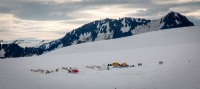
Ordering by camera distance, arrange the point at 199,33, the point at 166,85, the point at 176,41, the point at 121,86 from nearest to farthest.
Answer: the point at 166,85 < the point at 121,86 < the point at 176,41 < the point at 199,33

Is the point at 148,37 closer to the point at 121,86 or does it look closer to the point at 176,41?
the point at 176,41

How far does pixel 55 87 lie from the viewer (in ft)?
76.3

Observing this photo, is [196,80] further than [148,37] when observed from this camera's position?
No

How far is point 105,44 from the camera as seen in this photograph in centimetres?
9856

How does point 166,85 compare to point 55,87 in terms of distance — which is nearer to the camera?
point 166,85

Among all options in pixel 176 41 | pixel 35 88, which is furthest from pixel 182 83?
pixel 176 41

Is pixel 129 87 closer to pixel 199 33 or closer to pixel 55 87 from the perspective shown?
pixel 55 87

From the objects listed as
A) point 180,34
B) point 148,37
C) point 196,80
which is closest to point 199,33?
point 180,34

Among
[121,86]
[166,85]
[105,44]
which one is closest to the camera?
[166,85]

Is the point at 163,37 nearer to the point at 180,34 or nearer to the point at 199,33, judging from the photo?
the point at 180,34

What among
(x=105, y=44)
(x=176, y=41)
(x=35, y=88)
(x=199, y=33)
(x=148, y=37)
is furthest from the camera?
(x=105, y=44)

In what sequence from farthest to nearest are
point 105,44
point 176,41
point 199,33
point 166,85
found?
1. point 105,44
2. point 199,33
3. point 176,41
4. point 166,85

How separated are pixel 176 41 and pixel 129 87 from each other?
59879mm

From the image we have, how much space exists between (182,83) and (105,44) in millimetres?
78537
